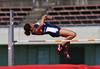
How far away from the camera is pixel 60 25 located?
67.8ft

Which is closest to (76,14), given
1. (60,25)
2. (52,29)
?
(60,25)

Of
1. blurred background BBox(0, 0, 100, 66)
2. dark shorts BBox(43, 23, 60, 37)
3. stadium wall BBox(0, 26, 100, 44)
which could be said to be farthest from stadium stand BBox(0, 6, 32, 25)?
dark shorts BBox(43, 23, 60, 37)

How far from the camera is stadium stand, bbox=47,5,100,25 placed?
21.6 m

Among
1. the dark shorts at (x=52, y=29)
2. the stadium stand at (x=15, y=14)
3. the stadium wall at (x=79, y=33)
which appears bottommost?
the stadium wall at (x=79, y=33)

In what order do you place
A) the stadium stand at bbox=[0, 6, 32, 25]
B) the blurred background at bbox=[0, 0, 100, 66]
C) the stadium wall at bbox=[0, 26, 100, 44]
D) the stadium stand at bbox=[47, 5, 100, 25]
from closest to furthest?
the stadium wall at bbox=[0, 26, 100, 44], the blurred background at bbox=[0, 0, 100, 66], the stadium stand at bbox=[47, 5, 100, 25], the stadium stand at bbox=[0, 6, 32, 25]

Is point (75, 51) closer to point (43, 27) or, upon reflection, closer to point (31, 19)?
point (31, 19)

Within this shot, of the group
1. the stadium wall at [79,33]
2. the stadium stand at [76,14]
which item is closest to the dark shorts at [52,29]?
the stadium wall at [79,33]

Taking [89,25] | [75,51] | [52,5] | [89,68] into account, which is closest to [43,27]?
[89,68]

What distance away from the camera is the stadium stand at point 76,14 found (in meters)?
21.6

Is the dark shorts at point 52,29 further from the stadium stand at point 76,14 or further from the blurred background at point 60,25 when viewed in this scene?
the stadium stand at point 76,14

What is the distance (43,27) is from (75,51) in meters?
12.0

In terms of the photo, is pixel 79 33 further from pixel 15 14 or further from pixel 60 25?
pixel 15 14

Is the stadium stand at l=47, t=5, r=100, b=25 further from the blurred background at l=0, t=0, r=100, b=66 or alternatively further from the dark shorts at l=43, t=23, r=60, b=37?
the dark shorts at l=43, t=23, r=60, b=37

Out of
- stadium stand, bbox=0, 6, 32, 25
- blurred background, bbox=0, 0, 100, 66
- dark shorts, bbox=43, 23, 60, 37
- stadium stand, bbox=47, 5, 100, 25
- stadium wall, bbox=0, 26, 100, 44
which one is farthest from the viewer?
stadium stand, bbox=0, 6, 32, 25
